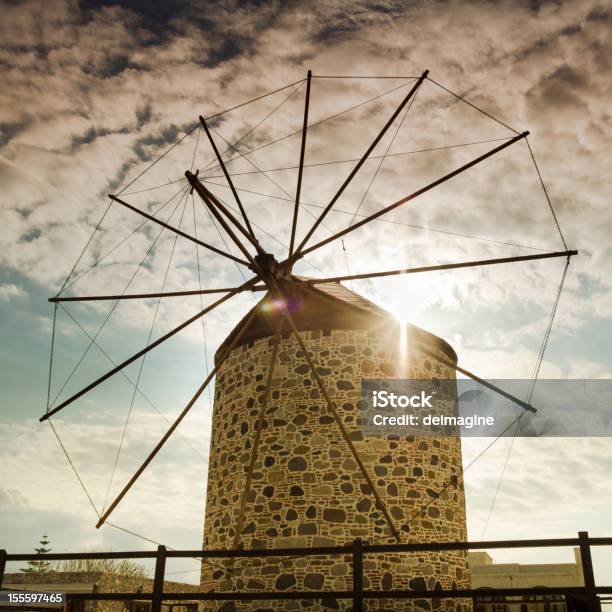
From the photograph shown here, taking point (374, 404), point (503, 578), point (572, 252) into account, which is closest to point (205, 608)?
point (374, 404)

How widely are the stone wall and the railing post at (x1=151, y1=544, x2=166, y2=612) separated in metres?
3.58

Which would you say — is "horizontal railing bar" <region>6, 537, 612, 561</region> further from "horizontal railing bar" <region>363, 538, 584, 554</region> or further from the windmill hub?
the windmill hub

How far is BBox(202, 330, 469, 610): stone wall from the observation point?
1050 centimetres

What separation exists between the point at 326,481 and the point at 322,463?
1.05 feet

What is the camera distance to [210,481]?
12836 millimetres

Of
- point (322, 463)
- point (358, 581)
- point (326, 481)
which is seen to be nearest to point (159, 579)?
point (358, 581)

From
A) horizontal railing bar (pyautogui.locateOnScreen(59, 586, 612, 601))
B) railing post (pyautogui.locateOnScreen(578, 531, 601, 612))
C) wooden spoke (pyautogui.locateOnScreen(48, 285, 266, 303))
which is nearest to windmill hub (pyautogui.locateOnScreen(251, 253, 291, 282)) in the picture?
wooden spoke (pyautogui.locateOnScreen(48, 285, 266, 303))

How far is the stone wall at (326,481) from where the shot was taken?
10.5m

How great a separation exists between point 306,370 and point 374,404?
4.67ft

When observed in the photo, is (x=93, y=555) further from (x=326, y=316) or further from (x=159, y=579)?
(x=326, y=316)

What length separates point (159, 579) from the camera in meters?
7.25

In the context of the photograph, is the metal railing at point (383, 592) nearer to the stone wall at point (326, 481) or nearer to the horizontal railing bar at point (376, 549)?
the horizontal railing bar at point (376, 549)

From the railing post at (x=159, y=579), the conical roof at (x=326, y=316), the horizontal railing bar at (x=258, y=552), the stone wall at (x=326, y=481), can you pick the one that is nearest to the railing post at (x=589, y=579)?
the horizontal railing bar at (x=258, y=552)

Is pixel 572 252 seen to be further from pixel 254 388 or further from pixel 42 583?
pixel 42 583
